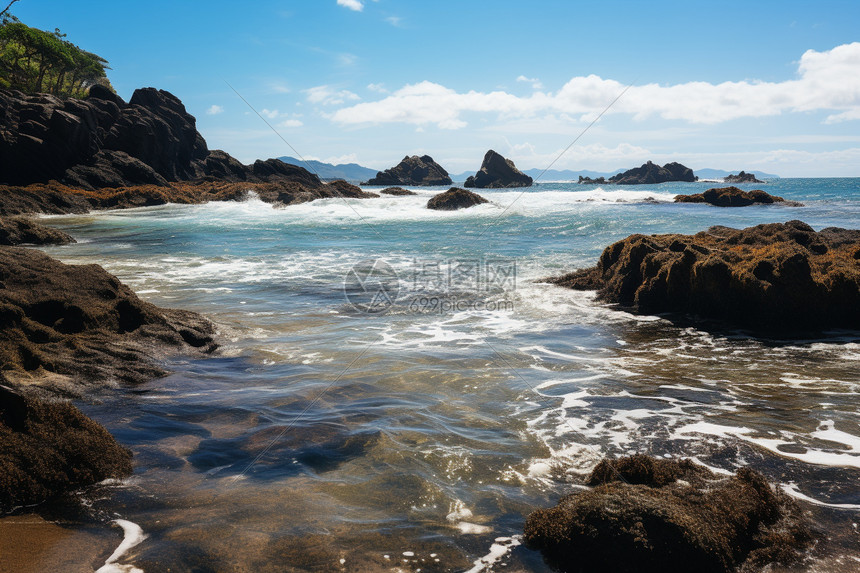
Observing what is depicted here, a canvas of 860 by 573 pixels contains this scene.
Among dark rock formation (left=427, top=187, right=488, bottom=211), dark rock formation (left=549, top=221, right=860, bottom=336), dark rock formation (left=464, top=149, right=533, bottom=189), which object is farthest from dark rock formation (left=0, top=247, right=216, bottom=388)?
dark rock formation (left=464, top=149, right=533, bottom=189)

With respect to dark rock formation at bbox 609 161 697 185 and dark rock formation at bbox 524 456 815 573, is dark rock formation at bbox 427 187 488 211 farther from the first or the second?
dark rock formation at bbox 609 161 697 185

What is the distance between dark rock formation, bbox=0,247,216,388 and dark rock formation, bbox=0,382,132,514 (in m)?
1.30

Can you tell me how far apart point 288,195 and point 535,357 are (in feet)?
125

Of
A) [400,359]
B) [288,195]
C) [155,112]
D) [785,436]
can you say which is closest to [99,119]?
[155,112]

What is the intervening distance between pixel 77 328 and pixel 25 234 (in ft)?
48.8

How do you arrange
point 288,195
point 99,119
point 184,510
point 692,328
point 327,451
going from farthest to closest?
1. point 99,119
2. point 288,195
3. point 692,328
4. point 327,451
5. point 184,510

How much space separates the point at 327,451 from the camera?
4.08 m

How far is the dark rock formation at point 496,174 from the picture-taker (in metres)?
95.7

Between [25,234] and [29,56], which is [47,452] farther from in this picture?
[29,56]

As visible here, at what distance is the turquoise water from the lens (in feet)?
9.84

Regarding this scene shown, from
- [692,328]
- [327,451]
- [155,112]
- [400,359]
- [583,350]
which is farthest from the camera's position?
[155,112]

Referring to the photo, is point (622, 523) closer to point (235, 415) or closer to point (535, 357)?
point (235, 415)

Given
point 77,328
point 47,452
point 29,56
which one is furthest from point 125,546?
point 29,56

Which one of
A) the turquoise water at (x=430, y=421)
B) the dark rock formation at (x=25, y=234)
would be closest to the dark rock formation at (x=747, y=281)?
the turquoise water at (x=430, y=421)
